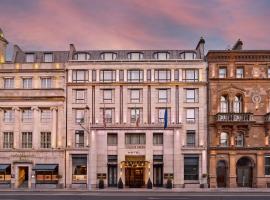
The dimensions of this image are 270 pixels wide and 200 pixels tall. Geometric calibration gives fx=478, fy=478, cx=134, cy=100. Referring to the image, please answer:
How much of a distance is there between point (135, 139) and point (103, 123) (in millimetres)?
5586

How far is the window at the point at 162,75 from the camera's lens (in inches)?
2985

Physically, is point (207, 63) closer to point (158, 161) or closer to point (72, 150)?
point (158, 161)

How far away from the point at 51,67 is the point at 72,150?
1380 cm

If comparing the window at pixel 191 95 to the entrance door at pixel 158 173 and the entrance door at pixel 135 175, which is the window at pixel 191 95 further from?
the entrance door at pixel 135 175

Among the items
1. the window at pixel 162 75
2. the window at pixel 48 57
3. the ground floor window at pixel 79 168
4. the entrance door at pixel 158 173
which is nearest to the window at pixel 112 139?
the ground floor window at pixel 79 168

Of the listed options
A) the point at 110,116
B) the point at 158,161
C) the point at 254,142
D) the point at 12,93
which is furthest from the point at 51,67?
the point at 254,142

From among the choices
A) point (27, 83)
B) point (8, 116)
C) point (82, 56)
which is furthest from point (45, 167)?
point (82, 56)

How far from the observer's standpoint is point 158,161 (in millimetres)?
74000

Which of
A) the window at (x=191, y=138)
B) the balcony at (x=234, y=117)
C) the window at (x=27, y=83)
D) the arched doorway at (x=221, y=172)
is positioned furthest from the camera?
the window at (x=27, y=83)

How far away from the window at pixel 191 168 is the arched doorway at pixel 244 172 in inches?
253

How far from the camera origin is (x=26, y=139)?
75.6 meters

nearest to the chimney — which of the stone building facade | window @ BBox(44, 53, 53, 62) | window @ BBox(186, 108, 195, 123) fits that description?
the stone building facade

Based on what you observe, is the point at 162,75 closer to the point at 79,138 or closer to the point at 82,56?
the point at 82,56

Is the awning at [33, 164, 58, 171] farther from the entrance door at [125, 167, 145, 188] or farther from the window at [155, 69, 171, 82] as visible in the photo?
the window at [155, 69, 171, 82]
